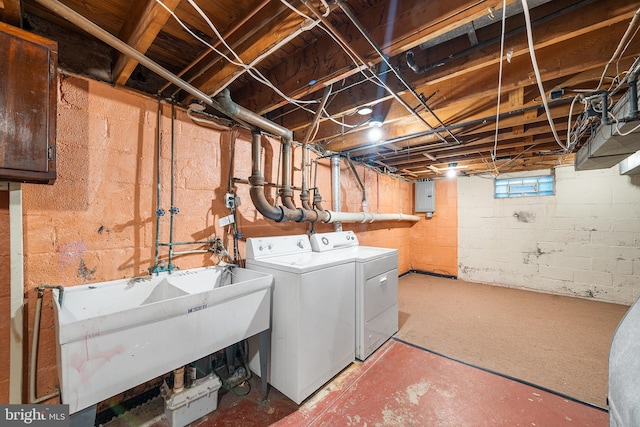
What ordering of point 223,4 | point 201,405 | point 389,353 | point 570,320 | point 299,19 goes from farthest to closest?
point 570,320
point 389,353
point 201,405
point 223,4
point 299,19

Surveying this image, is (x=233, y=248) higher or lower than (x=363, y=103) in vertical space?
lower

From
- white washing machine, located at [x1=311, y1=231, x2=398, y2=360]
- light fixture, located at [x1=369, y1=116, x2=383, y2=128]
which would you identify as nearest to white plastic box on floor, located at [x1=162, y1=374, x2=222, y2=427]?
white washing machine, located at [x1=311, y1=231, x2=398, y2=360]

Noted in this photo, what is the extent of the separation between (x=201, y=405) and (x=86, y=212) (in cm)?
134

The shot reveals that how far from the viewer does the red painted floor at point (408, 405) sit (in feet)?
4.91

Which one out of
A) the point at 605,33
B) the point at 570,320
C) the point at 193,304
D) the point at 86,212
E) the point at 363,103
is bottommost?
the point at 570,320

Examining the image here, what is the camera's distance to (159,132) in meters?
1.67

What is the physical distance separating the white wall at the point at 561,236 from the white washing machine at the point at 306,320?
3.71 metres

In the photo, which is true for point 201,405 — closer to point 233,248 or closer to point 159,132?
point 233,248

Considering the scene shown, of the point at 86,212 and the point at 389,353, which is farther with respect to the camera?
the point at 389,353

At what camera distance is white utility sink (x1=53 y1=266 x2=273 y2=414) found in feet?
3.14

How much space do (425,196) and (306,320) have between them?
4218mm

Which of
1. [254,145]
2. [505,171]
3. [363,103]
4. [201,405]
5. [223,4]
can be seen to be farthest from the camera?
[505,171]

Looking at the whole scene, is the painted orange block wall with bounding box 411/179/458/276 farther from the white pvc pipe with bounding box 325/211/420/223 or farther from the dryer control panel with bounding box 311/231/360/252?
the dryer control panel with bounding box 311/231/360/252

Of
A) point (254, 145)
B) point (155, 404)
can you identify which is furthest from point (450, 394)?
point (254, 145)
